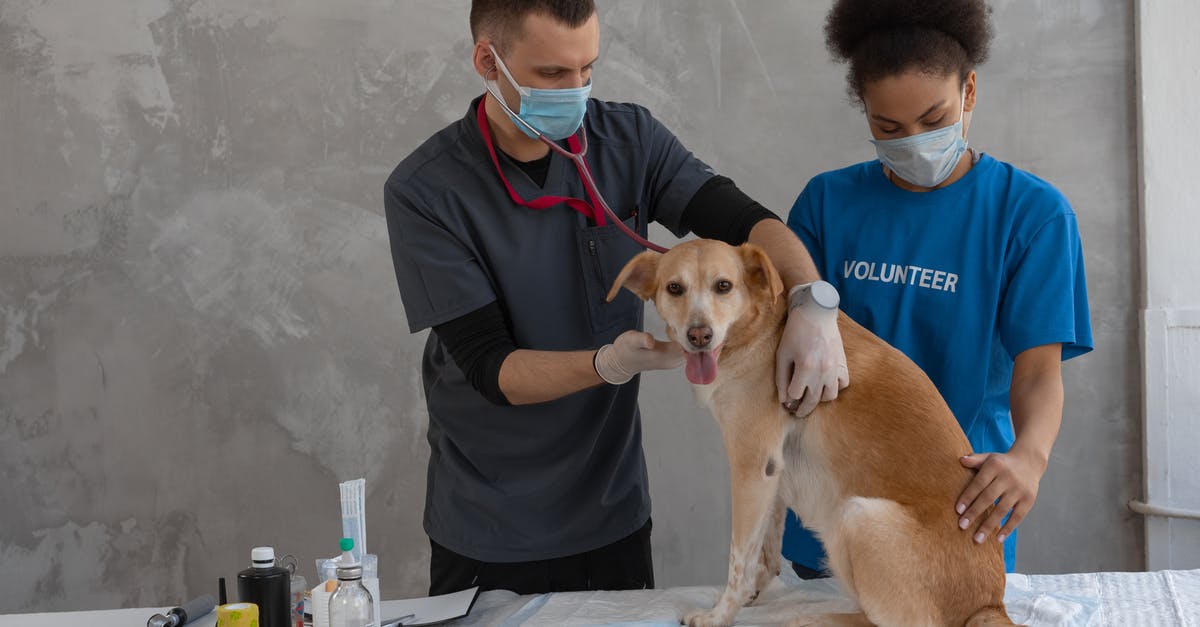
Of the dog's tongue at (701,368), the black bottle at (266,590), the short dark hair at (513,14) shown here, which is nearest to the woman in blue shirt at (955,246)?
the dog's tongue at (701,368)

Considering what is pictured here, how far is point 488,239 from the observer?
232 centimetres

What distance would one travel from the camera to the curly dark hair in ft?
6.72

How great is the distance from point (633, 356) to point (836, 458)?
47cm

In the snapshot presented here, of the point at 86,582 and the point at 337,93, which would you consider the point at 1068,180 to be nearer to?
the point at 337,93

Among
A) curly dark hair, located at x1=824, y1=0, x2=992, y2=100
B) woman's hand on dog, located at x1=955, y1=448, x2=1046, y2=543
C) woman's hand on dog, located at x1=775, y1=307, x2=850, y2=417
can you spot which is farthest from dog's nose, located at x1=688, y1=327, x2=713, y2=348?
curly dark hair, located at x1=824, y1=0, x2=992, y2=100

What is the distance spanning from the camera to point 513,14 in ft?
7.02

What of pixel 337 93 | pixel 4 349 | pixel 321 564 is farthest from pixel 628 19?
pixel 4 349

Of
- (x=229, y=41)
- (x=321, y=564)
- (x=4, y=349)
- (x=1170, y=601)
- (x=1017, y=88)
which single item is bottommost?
(x=1170, y=601)

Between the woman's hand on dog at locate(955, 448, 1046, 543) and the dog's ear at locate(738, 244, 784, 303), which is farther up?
the dog's ear at locate(738, 244, 784, 303)

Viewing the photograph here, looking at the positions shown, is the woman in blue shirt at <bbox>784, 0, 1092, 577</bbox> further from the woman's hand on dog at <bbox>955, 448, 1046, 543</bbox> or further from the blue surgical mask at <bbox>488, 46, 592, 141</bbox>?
the blue surgical mask at <bbox>488, 46, 592, 141</bbox>

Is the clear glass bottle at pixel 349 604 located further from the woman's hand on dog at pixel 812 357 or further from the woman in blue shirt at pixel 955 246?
the woman in blue shirt at pixel 955 246

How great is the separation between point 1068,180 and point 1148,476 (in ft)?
3.77

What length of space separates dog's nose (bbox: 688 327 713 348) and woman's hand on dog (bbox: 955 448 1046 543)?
0.54m

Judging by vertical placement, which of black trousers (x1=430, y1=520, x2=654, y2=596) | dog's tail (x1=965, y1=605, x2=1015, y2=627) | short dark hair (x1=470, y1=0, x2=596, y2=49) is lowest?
black trousers (x1=430, y1=520, x2=654, y2=596)
